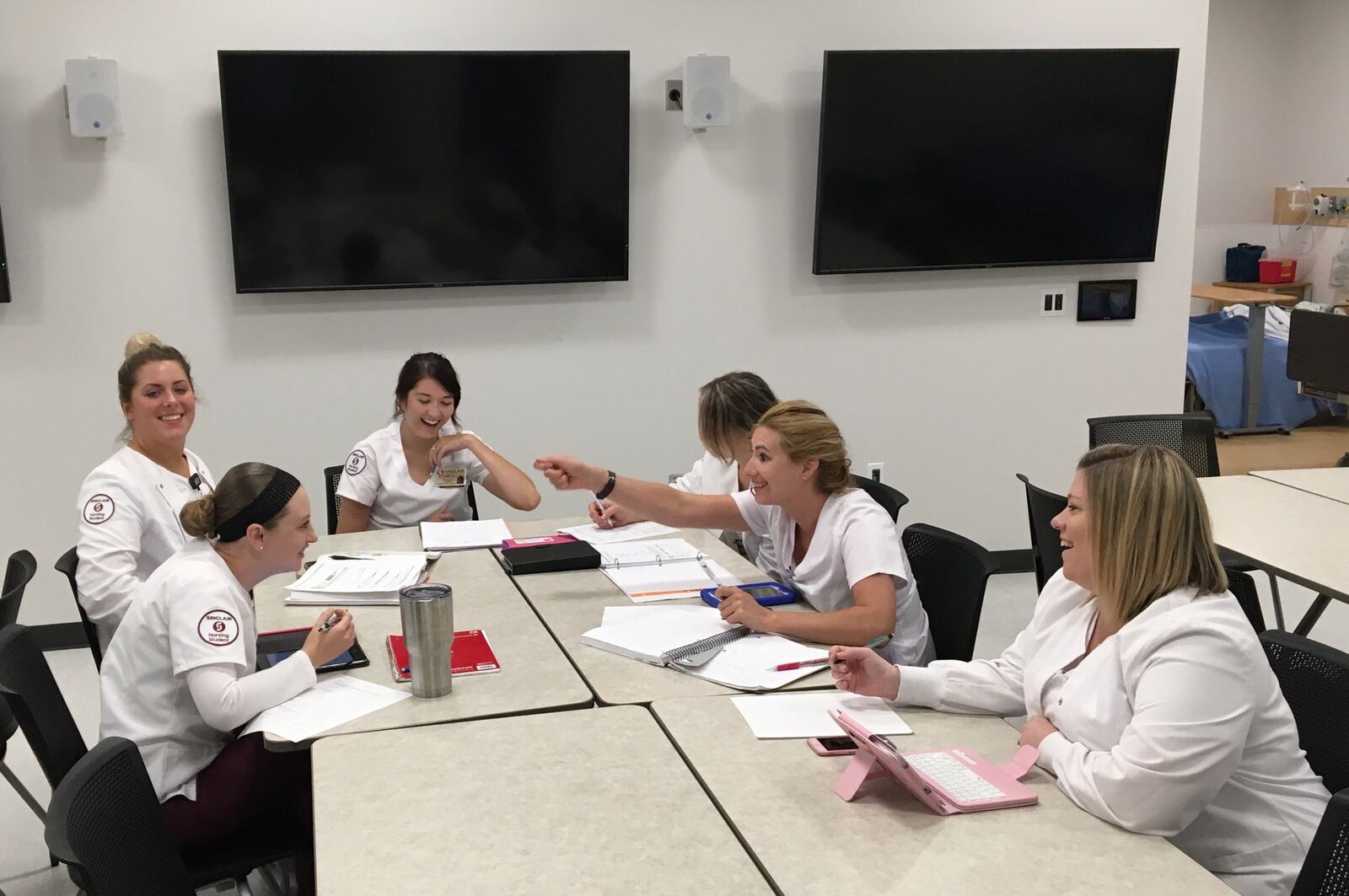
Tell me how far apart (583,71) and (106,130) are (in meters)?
1.82

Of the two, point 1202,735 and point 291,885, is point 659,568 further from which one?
point 1202,735

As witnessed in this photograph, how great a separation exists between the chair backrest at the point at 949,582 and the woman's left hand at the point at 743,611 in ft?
1.77

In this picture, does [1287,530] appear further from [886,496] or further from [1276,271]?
[1276,271]

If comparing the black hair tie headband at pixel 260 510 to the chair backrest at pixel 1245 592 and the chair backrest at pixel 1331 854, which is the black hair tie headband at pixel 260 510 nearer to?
the chair backrest at pixel 1331 854

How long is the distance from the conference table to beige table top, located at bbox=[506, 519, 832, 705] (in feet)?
3.95

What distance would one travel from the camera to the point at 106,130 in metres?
4.33

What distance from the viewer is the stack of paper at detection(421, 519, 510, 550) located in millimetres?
3363

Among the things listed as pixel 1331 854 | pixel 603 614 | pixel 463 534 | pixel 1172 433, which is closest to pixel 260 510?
pixel 603 614

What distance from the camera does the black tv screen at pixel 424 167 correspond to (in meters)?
4.51

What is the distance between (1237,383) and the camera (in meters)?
8.40

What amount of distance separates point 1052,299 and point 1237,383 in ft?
12.0

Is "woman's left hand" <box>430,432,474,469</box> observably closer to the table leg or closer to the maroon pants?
the maroon pants

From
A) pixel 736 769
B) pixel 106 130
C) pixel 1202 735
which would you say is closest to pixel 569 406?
pixel 106 130

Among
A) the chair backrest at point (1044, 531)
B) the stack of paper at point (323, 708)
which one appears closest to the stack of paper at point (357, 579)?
the stack of paper at point (323, 708)
